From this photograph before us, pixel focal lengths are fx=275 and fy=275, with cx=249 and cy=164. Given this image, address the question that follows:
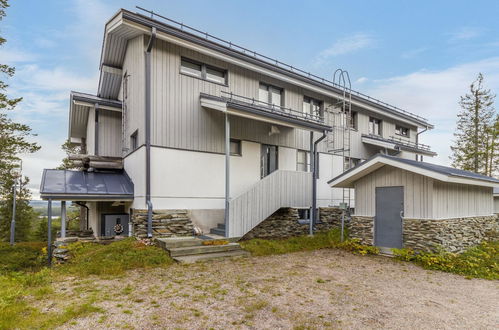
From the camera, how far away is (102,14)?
11648 mm

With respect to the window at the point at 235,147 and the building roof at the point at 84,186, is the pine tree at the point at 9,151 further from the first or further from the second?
the window at the point at 235,147

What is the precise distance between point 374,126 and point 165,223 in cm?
1504

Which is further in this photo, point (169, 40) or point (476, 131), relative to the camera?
point (476, 131)

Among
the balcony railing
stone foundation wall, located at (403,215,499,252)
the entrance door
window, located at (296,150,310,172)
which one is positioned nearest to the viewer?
stone foundation wall, located at (403,215,499,252)

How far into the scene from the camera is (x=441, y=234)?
26.6ft

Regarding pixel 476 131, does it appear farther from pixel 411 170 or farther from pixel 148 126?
pixel 148 126

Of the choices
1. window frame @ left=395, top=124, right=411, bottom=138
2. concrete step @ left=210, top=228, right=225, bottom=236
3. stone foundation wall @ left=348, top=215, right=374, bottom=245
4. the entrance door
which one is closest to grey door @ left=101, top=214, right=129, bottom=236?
concrete step @ left=210, top=228, right=225, bottom=236

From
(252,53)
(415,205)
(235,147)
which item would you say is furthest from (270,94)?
(415,205)

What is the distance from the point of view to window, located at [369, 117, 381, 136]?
1812cm

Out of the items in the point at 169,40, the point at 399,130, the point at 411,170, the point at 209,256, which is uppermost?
A: the point at 169,40

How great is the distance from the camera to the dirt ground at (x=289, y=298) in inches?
164

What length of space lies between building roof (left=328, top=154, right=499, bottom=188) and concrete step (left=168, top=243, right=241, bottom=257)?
4.66 metres

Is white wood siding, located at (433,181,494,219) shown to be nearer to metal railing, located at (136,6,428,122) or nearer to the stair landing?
the stair landing

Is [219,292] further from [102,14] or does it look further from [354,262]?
[102,14]
